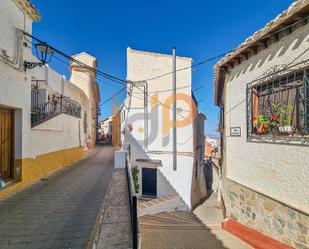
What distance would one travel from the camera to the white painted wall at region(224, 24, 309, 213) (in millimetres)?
4172

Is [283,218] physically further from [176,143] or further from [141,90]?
[141,90]

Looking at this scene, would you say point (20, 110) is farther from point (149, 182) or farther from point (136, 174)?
point (149, 182)

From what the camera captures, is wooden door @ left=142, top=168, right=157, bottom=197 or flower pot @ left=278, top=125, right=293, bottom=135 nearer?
flower pot @ left=278, top=125, right=293, bottom=135

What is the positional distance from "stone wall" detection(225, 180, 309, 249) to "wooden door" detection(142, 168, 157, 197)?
17.7 ft

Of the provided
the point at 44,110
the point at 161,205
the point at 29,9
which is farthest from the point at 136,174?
the point at 29,9

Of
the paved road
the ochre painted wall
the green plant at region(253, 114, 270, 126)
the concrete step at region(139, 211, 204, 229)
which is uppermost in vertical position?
the green plant at region(253, 114, 270, 126)

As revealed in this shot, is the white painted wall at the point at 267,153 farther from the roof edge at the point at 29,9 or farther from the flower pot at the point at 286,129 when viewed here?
the roof edge at the point at 29,9

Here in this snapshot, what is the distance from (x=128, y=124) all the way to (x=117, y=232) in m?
10.1

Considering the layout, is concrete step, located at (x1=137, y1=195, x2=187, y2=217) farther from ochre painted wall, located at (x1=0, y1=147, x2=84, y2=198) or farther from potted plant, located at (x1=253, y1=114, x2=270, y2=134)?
potted plant, located at (x1=253, y1=114, x2=270, y2=134)

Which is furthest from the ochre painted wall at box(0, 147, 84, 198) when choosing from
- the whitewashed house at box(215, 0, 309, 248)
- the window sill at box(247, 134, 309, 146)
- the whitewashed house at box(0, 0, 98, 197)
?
the window sill at box(247, 134, 309, 146)

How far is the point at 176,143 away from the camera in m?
11.6

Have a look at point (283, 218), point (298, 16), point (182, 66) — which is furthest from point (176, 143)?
point (298, 16)

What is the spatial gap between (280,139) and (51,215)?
5.13m

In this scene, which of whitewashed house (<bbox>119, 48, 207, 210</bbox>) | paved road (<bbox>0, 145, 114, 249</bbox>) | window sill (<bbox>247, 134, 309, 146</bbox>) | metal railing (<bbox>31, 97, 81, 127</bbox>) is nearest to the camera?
paved road (<bbox>0, 145, 114, 249</bbox>)
